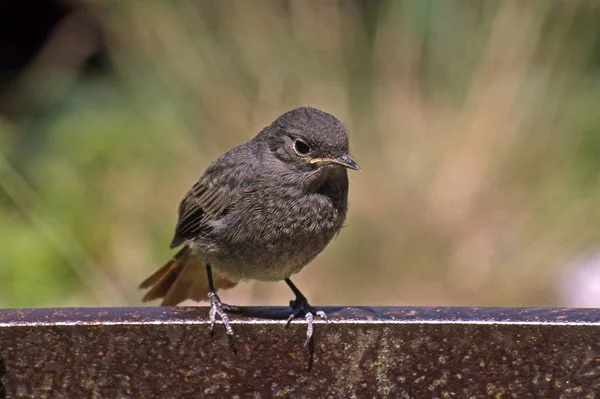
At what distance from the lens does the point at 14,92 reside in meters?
8.23

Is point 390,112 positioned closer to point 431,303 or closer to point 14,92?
point 431,303

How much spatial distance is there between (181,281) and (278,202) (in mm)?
666

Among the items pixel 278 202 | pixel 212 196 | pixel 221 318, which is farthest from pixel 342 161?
pixel 221 318

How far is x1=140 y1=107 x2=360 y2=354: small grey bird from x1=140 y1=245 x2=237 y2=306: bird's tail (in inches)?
6.5

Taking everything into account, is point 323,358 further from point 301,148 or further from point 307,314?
point 301,148

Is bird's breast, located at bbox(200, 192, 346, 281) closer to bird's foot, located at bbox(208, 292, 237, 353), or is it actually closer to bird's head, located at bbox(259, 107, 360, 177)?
bird's head, located at bbox(259, 107, 360, 177)

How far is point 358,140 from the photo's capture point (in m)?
6.93

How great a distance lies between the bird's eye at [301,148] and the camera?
156 inches

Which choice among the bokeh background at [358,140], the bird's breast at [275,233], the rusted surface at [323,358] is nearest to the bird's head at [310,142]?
the bird's breast at [275,233]

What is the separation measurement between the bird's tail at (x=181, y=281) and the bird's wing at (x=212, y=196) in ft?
0.29

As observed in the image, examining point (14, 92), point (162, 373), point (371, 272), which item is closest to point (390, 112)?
point (371, 272)

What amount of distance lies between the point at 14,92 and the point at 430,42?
321 centimetres

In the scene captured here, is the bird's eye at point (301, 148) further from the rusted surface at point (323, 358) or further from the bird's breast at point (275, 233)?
the rusted surface at point (323, 358)

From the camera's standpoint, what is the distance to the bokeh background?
6285 mm
